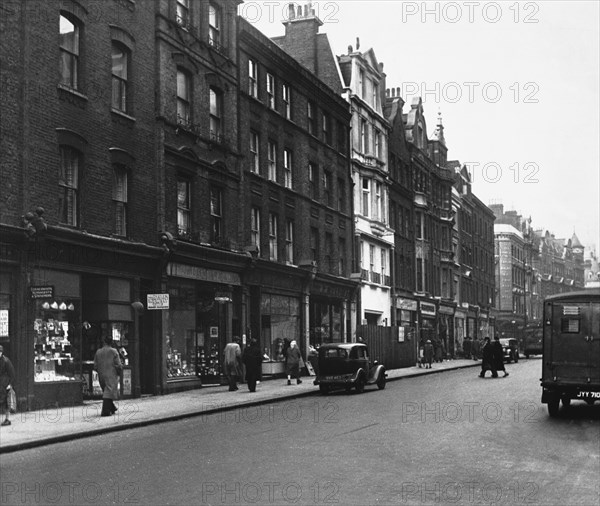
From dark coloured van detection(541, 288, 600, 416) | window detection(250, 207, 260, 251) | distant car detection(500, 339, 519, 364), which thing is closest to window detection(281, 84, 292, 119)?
window detection(250, 207, 260, 251)

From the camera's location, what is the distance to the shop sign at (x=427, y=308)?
197 feet

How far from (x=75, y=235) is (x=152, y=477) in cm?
1159

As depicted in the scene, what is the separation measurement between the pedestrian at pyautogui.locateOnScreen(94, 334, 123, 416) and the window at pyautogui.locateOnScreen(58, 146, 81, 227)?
4.11m

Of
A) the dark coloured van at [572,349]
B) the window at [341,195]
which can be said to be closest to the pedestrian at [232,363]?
the dark coloured van at [572,349]

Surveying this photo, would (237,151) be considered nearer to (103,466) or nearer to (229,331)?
(229,331)

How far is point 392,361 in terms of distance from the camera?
1822 inches

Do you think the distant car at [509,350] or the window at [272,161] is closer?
the window at [272,161]

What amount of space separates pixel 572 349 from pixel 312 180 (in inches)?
914

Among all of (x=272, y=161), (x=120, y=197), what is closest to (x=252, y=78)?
(x=272, y=161)

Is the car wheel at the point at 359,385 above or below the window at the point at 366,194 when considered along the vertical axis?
below

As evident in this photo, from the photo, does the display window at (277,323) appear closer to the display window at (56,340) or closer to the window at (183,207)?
the window at (183,207)

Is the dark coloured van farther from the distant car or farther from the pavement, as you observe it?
A: the distant car

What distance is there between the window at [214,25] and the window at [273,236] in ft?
25.6

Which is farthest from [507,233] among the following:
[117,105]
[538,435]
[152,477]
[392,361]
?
[152,477]
